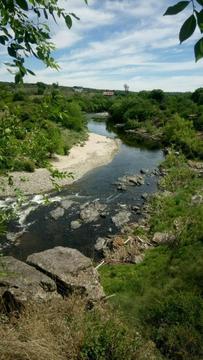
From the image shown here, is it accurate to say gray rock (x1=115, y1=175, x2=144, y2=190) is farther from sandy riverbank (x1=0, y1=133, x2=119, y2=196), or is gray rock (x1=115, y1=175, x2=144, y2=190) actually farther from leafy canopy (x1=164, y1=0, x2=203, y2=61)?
leafy canopy (x1=164, y1=0, x2=203, y2=61)

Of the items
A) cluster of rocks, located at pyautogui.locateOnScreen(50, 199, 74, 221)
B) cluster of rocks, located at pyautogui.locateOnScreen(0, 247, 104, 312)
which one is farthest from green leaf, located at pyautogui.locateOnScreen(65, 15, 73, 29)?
cluster of rocks, located at pyautogui.locateOnScreen(50, 199, 74, 221)

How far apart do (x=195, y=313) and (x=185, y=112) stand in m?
57.7

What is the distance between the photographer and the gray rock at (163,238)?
2048 cm

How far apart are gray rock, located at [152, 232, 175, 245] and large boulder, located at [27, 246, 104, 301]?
7.07 metres

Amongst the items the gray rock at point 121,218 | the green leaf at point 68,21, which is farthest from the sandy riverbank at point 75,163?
the green leaf at point 68,21

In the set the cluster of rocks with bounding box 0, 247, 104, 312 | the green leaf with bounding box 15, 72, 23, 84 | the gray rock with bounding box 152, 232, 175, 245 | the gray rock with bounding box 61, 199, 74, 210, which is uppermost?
the green leaf with bounding box 15, 72, 23, 84

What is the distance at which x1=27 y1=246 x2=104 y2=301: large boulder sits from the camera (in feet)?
39.2

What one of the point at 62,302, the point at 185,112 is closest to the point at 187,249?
the point at 62,302

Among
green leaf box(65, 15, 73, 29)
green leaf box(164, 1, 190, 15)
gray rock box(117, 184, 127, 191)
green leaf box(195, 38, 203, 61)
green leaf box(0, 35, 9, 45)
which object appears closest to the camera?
green leaf box(164, 1, 190, 15)

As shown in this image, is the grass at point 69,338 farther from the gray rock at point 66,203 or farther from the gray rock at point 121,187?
the gray rock at point 121,187

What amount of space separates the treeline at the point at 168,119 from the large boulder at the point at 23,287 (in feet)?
107

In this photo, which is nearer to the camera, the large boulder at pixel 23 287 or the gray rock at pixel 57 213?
the large boulder at pixel 23 287

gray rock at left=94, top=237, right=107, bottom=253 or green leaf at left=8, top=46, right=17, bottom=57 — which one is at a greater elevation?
green leaf at left=8, top=46, right=17, bottom=57

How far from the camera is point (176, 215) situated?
23.9 m
